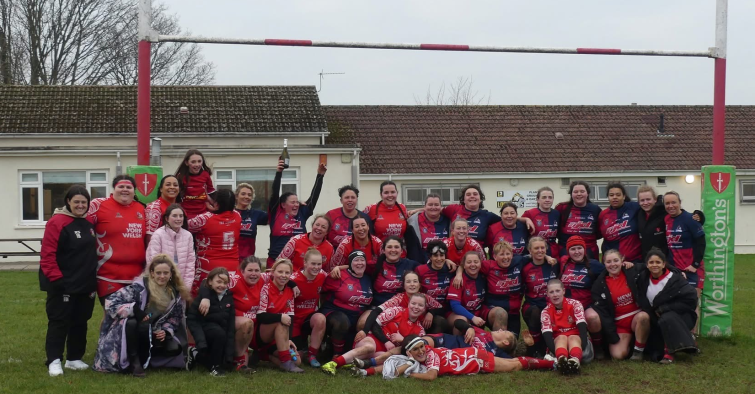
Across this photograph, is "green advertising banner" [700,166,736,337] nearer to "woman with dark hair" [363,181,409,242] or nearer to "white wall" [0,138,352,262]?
"woman with dark hair" [363,181,409,242]

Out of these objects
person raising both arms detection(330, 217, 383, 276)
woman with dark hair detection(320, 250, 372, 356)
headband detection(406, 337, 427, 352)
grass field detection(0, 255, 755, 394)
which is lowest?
grass field detection(0, 255, 755, 394)

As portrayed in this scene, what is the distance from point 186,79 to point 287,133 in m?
14.5

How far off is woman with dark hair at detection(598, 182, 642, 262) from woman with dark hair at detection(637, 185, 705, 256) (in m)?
0.07

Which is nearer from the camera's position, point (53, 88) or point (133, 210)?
point (133, 210)

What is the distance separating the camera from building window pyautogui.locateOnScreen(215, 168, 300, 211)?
707 inches

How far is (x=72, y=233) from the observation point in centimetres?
639

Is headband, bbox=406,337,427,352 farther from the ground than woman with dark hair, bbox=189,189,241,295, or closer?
closer

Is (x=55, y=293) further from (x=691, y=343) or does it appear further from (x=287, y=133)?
(x=287, y=133)

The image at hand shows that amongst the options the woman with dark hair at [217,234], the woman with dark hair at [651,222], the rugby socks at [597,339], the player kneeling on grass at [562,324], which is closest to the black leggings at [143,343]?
the woman with dark hair at [217,234]

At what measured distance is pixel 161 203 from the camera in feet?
23.1

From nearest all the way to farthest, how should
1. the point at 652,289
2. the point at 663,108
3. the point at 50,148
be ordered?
the point at 652,289, the point at 50,148, the point at 663,108

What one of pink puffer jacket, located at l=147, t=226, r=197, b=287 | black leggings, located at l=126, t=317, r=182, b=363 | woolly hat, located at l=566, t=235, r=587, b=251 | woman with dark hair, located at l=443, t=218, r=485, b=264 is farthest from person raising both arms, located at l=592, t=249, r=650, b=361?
black leggings, located at l=126, t=317, r=182, b=363

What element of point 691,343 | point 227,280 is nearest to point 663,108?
point 691,343

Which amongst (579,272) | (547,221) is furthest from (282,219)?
(579,272)
